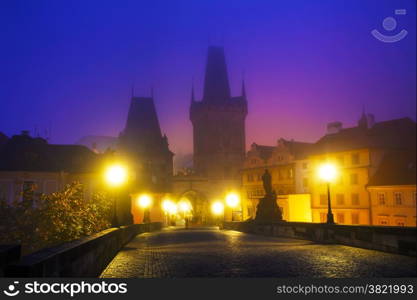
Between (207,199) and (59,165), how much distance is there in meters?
35.6

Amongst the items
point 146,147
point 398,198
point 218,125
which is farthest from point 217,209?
point 398,198

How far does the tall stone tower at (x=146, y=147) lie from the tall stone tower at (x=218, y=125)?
14151mm

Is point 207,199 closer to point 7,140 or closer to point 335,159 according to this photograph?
point 335,159

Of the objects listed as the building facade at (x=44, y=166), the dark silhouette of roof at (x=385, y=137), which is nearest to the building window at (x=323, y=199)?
the dark silhouette of roof at (x=385, y=137)

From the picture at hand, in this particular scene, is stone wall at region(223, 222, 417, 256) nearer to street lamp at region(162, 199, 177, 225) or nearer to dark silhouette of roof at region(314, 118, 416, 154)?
dark silhouette of roof at region(314, 118, 416, 154)

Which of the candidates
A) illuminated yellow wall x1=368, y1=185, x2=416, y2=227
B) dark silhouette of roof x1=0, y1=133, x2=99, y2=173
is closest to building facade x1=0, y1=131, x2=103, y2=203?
dark silhouette of roof x1=0, y1=133, x2=99, y2=173

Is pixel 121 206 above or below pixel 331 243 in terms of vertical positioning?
above

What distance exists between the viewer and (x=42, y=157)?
53906mm

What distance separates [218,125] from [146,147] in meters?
21.5

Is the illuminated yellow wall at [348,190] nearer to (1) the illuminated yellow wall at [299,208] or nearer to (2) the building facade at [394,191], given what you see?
(1) the illuminated yellow wall at [299,208]

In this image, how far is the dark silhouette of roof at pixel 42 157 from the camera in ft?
169

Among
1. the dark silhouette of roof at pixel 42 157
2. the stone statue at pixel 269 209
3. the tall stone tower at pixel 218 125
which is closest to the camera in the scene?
the stone statue at pixel 269 209

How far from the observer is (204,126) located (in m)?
102

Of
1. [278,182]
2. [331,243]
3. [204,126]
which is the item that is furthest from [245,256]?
[204,126]
